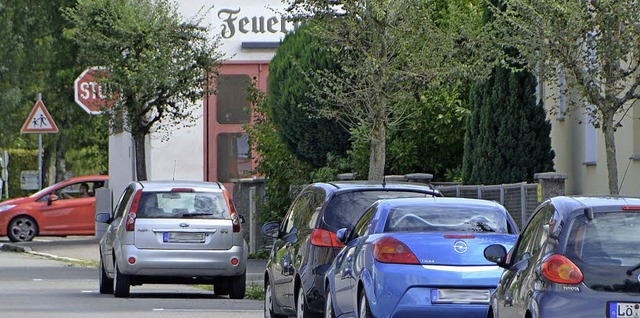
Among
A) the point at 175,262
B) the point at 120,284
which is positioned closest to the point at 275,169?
the point at 120,284

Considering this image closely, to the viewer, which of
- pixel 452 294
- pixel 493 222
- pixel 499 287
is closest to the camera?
pixel 499 287

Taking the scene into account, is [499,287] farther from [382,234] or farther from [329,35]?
[329,35]

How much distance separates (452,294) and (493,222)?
1146 mm

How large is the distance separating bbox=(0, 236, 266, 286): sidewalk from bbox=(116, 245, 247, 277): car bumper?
21.1 feet

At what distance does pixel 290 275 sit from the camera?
15.1 meters

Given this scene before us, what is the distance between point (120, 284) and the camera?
64.8 ft

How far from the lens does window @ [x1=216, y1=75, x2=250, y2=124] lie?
123ft

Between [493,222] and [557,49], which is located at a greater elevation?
[557,49]

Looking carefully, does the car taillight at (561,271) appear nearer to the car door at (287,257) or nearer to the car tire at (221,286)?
the car door at (287,257)

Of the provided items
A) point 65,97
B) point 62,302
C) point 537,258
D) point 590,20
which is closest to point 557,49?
point 590,20

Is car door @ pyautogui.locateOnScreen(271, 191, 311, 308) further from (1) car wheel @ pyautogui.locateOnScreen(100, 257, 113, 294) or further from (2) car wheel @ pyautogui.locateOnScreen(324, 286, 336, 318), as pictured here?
(1) car wheel @ pyautogui.locateOnScreen(100, 257, 113, 294)

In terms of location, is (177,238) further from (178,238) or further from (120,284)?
(120,284)

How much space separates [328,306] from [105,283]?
8.05 metres

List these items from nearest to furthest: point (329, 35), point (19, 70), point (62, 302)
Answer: point (62, 302), point (329, 35), point (19, 70)
